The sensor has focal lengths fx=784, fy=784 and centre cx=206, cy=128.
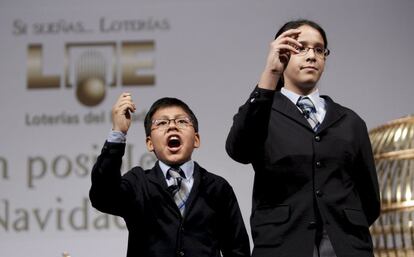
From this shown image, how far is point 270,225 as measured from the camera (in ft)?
5.01

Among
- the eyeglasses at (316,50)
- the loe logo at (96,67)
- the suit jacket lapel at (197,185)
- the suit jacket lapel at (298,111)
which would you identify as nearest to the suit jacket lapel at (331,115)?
the suit jacket lapel at (298,111)

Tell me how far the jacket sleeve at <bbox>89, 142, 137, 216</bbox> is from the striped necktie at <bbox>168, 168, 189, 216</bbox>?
132 mm

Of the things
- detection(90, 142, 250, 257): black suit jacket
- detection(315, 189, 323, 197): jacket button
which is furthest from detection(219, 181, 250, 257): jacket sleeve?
detection(315, 189, 323, 197): jacket button

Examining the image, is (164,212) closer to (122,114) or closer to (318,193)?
(122,114)

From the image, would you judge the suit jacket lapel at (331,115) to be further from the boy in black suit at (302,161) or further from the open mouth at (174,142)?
the open mouth at (174,142)

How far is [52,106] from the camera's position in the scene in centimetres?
Answer: 333

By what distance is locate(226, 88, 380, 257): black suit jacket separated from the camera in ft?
4.93

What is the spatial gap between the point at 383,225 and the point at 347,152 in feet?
3.44

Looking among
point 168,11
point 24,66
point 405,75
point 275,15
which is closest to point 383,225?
point 405,75

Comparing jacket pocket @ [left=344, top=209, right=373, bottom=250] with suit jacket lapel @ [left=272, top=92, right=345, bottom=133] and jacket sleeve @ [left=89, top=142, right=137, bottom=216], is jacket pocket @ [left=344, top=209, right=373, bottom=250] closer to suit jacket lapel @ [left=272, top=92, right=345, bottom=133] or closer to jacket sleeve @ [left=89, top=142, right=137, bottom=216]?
suit jacket lapel @ [left=272, top=92, right=345, bottom=133]

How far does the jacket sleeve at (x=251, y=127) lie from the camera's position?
150 centimetres

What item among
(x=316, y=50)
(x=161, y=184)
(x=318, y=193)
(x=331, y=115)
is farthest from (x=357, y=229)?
(x=161, y=184)

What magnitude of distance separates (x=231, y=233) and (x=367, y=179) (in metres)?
0.38

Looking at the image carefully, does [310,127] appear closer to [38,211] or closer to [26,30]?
[38,211]
